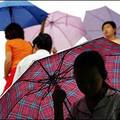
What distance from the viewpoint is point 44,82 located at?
355 centimetres

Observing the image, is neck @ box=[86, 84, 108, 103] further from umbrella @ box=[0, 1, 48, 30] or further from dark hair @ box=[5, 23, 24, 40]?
umbrella @ box=[0, 1, 48, 30]

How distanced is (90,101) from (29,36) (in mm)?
6415

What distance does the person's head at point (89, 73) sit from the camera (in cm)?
283

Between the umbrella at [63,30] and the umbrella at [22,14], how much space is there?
1.43 m

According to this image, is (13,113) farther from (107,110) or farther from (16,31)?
(16,31)

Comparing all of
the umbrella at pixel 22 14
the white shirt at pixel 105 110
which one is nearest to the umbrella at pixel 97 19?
the umbrella at pixel 22 14

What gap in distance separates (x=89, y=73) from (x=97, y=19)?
6.57 m

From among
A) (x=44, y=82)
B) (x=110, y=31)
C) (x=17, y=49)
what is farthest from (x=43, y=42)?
(x=110, y=31)

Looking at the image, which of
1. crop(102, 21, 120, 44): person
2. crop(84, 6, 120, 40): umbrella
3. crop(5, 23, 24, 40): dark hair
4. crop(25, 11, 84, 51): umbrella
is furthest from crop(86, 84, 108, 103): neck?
crop(25, 11, 84, 51): umbrella

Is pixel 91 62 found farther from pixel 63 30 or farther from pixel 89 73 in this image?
pixel 63 30

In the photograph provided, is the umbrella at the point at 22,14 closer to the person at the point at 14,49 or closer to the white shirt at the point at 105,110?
the person at the point at 14,49

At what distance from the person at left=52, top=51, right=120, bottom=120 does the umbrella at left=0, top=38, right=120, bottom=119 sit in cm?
55

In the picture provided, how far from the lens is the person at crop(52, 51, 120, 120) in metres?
2.83

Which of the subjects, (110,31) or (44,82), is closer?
(44,82)
